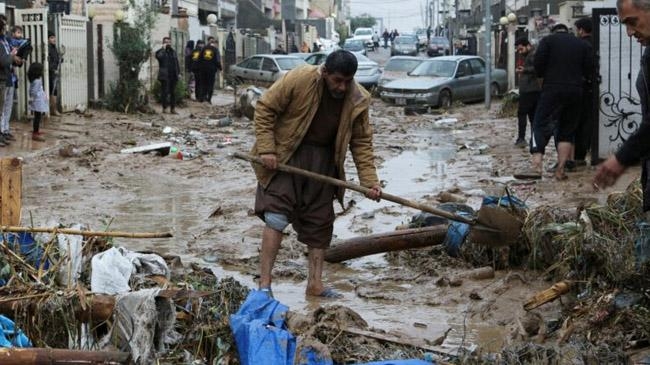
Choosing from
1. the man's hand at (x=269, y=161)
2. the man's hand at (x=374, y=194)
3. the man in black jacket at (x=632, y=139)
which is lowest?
the man's hand at (x=374, y=194)

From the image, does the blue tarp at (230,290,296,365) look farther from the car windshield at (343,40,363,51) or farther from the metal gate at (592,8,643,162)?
the car windshield at (343,40,363,51)

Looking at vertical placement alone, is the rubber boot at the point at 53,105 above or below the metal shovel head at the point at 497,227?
above

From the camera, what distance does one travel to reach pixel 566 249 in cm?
647

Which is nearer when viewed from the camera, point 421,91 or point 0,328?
A: point 0,328

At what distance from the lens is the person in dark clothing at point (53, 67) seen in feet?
60.4

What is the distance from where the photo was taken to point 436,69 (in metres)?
26.6

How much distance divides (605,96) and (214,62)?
16376mm

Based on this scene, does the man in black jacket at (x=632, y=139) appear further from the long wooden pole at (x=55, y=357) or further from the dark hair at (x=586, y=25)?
the dark hair at (x=586, y=25)

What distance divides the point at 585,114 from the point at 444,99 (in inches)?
536

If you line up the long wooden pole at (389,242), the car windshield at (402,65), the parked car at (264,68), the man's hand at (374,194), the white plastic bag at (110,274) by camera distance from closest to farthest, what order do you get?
the white plastic bag at (110,274) → the man's hand at (374,194) → the long wooden pole at (389,242) → the car windshield at (402,65) → the parked car at (264,68)

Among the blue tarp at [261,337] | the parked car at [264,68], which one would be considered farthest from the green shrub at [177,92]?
the blue tarp at [261,337]

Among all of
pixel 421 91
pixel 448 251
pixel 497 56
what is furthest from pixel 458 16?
pixel 448 251

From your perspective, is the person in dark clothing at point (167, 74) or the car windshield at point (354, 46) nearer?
the person in dark clothing at point (167, 74)

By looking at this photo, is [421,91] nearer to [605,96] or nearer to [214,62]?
[214,62]
